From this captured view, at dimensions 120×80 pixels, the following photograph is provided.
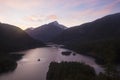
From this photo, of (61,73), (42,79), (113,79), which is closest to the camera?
(113,79)

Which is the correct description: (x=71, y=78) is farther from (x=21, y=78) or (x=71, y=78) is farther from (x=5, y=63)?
(x=5, y=63)

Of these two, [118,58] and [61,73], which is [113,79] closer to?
[61,73]

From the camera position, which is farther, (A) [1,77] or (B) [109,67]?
(A) [1,77]

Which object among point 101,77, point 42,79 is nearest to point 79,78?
point 101,77

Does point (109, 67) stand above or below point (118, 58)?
above

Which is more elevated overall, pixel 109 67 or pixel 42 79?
pixel 109 67

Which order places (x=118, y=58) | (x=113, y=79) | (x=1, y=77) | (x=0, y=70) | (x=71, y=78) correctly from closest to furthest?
(x=113, y=79)
(x=71, y=78)
(x=1, y=77)
(x=0, y=70)
(x=118, y=58)

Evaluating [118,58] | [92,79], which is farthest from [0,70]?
[118,58]

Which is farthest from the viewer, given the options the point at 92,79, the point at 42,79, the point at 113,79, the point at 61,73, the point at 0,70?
the point at 0,70

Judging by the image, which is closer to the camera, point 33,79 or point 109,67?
point 109,67
